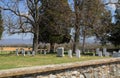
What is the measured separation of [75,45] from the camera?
40938mm

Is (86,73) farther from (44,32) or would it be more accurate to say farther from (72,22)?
(44,32)

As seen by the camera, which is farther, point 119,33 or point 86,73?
point 119,33

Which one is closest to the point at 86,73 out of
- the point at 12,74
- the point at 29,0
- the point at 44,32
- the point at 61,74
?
the point at 61,74

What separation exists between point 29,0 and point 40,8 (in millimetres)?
2563

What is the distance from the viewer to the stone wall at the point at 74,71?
9469 millimetres

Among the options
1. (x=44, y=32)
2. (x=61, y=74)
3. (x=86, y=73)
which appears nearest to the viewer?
(x=61, y=74)

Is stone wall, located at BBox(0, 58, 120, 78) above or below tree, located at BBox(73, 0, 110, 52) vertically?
below

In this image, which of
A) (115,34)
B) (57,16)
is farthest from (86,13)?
(115,34)

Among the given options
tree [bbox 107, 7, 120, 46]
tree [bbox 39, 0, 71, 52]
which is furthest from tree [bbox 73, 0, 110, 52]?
tree [bbox 107, 7, 120, 46]

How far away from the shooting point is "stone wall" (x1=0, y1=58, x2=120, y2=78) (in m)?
9.47

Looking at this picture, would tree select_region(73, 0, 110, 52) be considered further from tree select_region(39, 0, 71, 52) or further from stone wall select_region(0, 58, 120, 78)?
stone wall select_region(0, 58, 120, 78)

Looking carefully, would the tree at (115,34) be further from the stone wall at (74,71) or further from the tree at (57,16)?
the stone wall at (74,71)

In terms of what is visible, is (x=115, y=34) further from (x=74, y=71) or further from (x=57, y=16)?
(x=74, y=71)

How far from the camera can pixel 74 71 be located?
40.2 ft
